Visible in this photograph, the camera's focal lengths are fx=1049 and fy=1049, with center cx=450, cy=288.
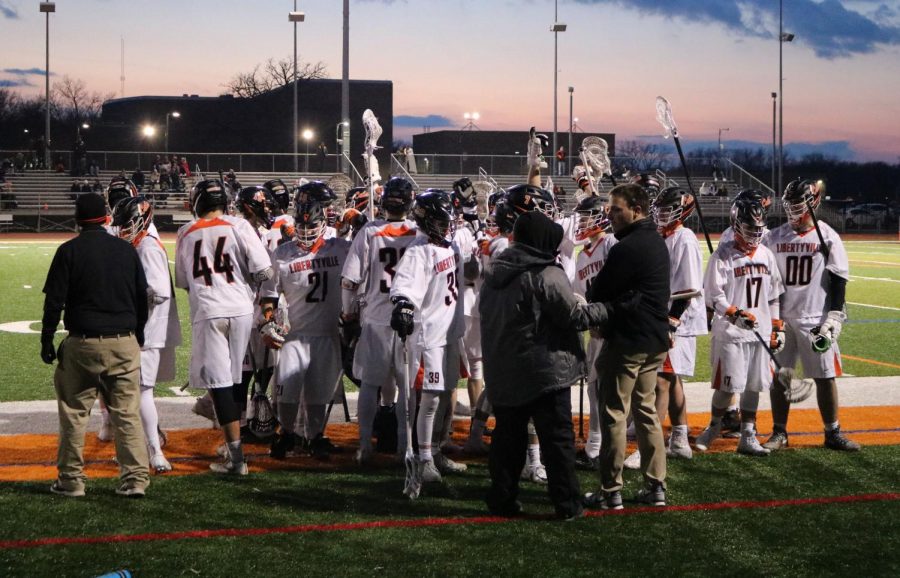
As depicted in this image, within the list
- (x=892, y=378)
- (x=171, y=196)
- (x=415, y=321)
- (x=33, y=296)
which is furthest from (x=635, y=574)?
(x=171, y=196)

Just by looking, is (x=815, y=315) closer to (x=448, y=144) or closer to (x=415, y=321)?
(x=415, y=321)

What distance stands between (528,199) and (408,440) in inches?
73.6

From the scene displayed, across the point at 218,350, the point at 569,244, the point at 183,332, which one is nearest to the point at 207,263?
the point at 218,350

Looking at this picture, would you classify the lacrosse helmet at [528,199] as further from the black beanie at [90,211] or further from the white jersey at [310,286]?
the black beanie at [90,211]

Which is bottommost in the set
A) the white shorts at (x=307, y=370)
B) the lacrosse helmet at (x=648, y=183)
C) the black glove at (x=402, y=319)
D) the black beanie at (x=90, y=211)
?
the white shorts at (x=307, y=370)

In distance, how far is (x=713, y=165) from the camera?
51.9 metres

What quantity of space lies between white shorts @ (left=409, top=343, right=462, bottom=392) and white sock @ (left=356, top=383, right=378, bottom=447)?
431 millimetres

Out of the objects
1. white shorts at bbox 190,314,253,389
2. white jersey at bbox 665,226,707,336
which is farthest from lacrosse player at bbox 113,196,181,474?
white jersey at bbox 665,226,707,336

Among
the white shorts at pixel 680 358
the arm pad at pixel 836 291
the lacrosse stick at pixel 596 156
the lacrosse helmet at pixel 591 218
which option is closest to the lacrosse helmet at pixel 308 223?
the lacrosse helmet at pixel 591 218

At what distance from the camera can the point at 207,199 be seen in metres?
7.52

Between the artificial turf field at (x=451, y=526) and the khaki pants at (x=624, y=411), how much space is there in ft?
0.96

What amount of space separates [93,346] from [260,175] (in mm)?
43413

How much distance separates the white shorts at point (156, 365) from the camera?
25.0 ft

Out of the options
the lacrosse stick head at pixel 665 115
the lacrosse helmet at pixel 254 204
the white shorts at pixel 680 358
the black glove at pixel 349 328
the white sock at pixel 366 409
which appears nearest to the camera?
the white sock at pixel 366 409
